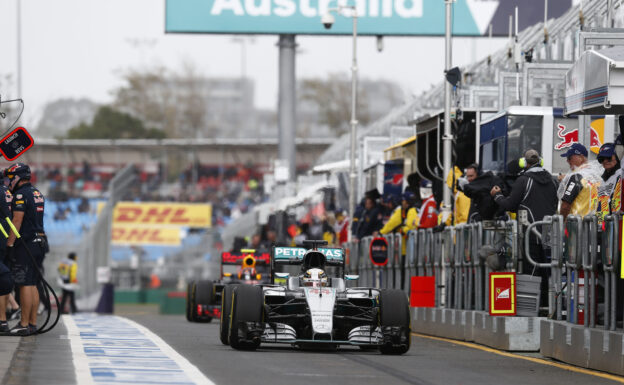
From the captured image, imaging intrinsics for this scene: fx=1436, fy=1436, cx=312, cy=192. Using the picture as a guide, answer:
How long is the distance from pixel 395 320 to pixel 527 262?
2393 mm

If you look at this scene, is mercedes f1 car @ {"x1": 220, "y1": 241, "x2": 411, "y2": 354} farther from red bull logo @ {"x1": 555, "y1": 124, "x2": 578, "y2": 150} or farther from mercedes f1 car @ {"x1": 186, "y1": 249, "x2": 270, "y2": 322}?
mercedes f1 car @ {"x1": 186, "y1": 249, "x2": 270, "y2": 322}

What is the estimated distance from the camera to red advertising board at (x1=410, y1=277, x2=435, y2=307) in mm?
20484

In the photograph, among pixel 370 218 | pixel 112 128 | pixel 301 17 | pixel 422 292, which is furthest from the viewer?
pixel 112 128

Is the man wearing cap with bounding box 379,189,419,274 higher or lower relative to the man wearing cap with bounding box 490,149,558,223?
lower

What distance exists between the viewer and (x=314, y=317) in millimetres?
14266

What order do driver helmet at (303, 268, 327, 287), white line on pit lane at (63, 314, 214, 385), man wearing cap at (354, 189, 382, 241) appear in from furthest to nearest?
1. man wearing cap at (354, 189, 382, 241)
2. driver helmet at (303, 268, 327, 287)
3. white line on pit lane at (63, 314, 214, 385)

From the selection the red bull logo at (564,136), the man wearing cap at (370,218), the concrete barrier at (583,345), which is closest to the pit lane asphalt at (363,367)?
the concrete barrier at (583,345)

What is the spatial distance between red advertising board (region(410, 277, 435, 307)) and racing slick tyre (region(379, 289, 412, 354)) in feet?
19.2

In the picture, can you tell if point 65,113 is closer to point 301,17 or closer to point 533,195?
point 301,17

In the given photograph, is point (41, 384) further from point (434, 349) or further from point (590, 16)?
point (590, 16)

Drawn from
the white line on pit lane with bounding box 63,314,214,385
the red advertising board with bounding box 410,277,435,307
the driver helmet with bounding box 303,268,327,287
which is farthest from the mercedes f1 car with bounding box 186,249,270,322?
the driver helmet with bounding box 303,268,327,287

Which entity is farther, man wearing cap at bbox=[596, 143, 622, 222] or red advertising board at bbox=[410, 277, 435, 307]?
red advertising board at bbox=[410, 277, 435, 307]

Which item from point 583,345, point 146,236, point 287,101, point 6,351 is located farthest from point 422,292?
point 146,236

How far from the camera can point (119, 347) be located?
47.0 ft
